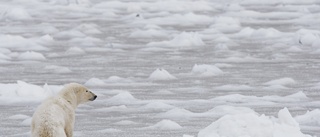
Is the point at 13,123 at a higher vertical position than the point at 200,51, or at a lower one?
lower

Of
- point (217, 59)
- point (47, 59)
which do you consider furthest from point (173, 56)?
point (47, 59)

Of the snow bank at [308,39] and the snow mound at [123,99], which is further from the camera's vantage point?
the snow bank at [308,39]

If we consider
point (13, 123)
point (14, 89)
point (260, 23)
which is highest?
point (260, 23)

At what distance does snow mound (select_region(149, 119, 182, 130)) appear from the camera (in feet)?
27.4

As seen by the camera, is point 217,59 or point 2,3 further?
point 2,3

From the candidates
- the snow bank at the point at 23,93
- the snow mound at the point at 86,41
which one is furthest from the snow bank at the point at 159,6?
the snow bank at the point at 23,93

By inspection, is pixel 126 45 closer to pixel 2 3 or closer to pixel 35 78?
pixel 35 78

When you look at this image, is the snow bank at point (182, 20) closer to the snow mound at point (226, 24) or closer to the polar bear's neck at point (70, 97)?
the snow mound at point (226, 24)

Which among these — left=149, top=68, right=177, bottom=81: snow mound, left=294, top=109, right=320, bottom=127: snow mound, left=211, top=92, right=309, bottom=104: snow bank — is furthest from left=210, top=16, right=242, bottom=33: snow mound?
left=294, top=109, right=320, bottom=127: snow mound

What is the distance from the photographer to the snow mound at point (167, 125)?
27.4 feet

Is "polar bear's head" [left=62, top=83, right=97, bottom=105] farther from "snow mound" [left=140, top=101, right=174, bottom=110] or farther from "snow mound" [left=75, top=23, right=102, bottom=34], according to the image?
"snow mound" [left=75, top=23, right=102, bottom=34]

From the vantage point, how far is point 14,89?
34.1 ft

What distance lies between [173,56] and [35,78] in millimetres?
3214

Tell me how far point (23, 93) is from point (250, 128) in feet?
14.9
